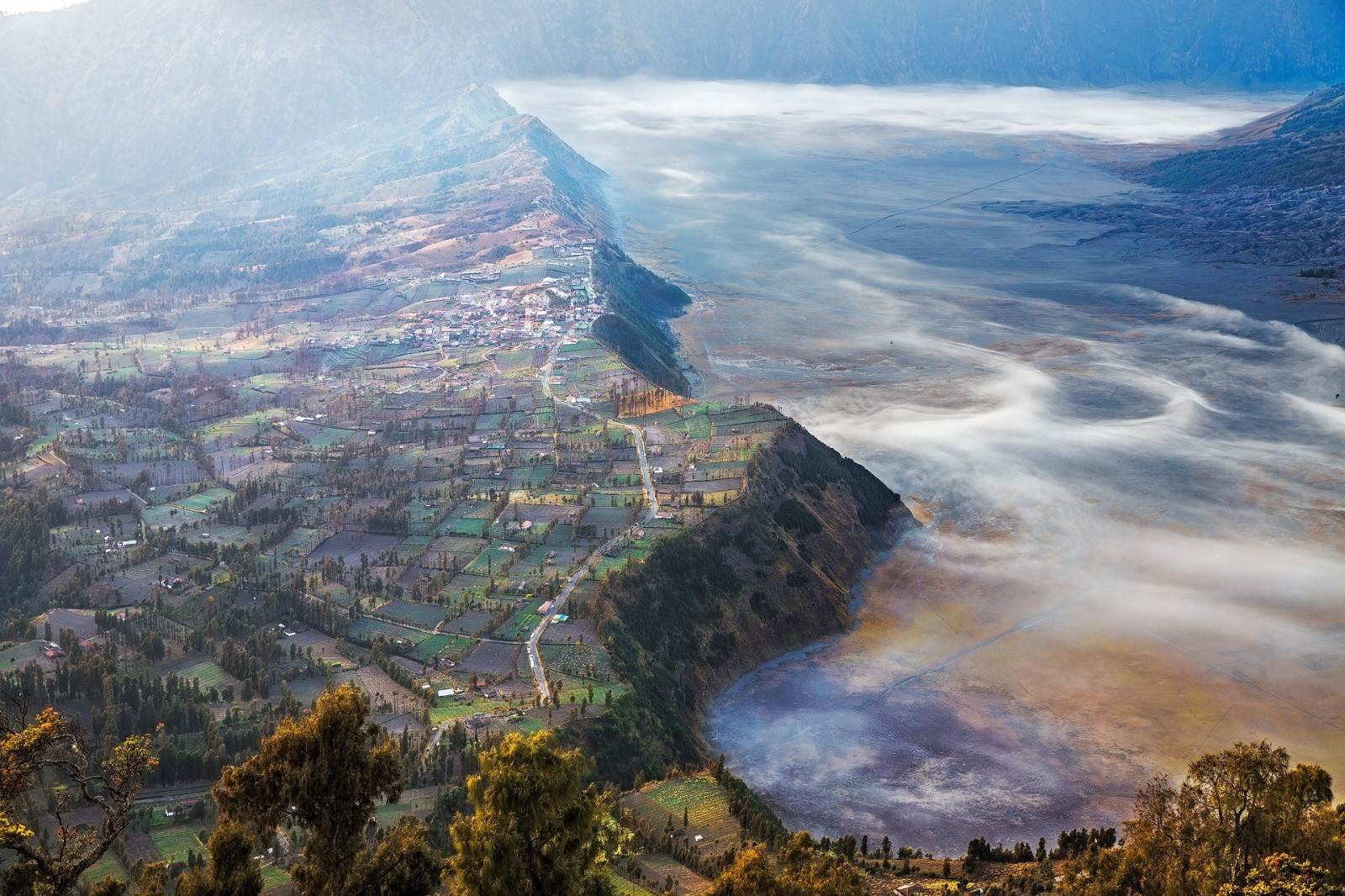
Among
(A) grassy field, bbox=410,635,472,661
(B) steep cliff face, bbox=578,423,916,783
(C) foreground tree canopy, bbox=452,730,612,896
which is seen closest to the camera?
(C) foreground tree canopy, bbox=452,730,612,896

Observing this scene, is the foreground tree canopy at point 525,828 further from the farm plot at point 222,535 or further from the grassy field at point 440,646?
the farm plot at point 222,535

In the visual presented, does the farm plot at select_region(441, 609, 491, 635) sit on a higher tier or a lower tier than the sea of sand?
higher

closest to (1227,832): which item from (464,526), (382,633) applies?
(382,633)

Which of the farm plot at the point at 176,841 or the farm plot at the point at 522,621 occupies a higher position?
the farm plot at the point at 522,621

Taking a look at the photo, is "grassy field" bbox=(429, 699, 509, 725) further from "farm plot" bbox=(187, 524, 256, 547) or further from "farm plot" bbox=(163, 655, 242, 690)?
"farm plot" bbox=(187, 524, 256, 547)

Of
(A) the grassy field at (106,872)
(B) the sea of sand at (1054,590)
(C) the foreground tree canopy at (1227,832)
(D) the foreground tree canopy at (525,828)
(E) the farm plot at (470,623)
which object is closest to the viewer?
(D) the foreground tree canopy at (525,828)

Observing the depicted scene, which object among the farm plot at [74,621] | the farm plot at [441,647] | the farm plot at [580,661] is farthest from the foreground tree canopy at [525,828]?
the farm plot at [74,621]

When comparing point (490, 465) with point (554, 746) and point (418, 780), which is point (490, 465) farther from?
point (554, 746)

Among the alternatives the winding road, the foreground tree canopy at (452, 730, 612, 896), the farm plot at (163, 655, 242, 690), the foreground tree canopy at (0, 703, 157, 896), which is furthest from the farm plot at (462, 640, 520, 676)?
the foreground tree canopy at (0, 703, 157, 896)
